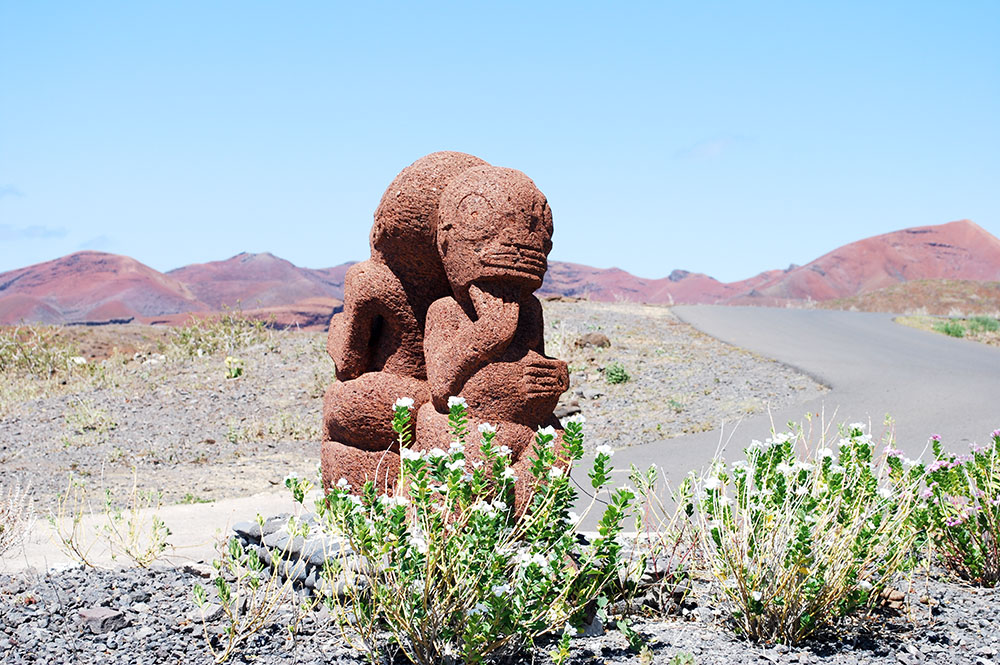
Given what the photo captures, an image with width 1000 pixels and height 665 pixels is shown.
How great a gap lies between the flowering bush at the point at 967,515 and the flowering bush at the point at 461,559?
236 centimetres

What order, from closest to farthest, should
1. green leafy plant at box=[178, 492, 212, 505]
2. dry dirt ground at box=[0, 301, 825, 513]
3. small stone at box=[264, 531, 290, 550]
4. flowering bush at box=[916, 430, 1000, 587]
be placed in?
flowering bush at box=[916, 430, 1000, 587], small stone at box=[264, 531, 290, 550], green leafy plant at box=[178, 492, 212, 505], dry dirt ground at box=[0, 301, 825, 513]

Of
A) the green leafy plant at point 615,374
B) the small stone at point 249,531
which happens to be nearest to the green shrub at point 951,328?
the green leafy plant at point 615,374

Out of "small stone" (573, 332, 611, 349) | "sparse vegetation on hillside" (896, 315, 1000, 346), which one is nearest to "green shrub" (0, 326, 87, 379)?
"small stone" (573, 332, 611, 349)

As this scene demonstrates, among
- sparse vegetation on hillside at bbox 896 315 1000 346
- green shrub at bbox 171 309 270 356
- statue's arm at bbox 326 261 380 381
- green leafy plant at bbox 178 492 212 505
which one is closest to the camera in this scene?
statue's arm at bbox 326 261 380 381

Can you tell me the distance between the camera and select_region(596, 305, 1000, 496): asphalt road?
9.40 metres

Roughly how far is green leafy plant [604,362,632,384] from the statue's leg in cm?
799

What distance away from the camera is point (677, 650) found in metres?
3.98


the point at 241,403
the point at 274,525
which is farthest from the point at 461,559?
the point at 241,403

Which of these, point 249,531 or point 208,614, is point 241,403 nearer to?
point 249,531

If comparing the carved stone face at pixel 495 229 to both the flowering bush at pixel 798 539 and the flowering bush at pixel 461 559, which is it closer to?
the flowering bush at pixel 461 559

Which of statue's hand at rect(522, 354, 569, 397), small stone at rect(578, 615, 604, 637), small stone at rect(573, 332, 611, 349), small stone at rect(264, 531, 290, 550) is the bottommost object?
small stone at rect(578, 615, 604, 637)

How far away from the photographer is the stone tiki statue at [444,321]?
465 cm

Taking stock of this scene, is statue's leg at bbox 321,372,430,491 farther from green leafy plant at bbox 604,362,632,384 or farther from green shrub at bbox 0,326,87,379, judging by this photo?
green shrub at bbox 0,326,87,379

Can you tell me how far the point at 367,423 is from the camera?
5.12 metres
